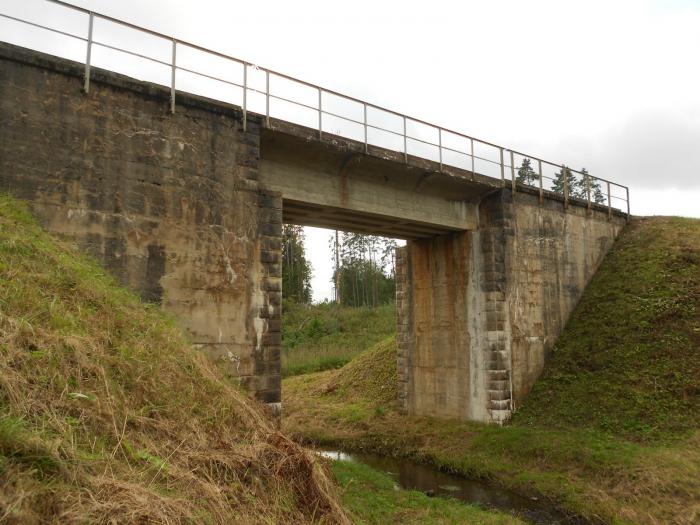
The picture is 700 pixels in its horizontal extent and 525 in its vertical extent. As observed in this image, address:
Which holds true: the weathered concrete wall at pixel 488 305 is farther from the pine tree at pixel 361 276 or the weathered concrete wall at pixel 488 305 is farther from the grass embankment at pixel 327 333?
the pine tree at pixel 361 276

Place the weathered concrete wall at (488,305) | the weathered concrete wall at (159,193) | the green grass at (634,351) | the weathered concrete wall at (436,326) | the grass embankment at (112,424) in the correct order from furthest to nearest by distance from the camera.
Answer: the weathered concrete wall at (436,326) → the weathered concrete wall at (488,305) → the green grass at (634,351) → the weathered concrete wall at (159,193) → the grass embankment at (112,424)

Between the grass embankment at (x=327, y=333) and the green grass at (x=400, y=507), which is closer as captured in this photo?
the green grass at (x=400, y=507)

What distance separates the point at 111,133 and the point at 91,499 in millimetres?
8109

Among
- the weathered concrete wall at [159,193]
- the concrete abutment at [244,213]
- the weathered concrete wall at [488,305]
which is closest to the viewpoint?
the weathered concrete wall at [159,193]

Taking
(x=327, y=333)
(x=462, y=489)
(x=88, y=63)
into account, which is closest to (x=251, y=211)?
(x=88, y=63)

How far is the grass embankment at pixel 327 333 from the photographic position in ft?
109

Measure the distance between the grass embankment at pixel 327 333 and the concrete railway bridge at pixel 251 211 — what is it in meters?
14.9

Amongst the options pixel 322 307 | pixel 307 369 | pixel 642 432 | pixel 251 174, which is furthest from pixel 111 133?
pixel 322 307

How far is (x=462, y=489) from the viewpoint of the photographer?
13.4m

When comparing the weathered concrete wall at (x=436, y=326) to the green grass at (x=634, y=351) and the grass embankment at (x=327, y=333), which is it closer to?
the green grass at (x=634, y=351)

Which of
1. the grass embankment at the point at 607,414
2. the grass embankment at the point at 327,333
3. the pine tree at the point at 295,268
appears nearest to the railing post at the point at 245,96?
the grass embankment at the point at 607,414

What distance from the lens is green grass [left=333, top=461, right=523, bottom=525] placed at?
32.1ft

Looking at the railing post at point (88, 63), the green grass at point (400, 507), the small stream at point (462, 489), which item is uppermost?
the railing post at point (88, 63)

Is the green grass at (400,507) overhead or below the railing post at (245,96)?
below
